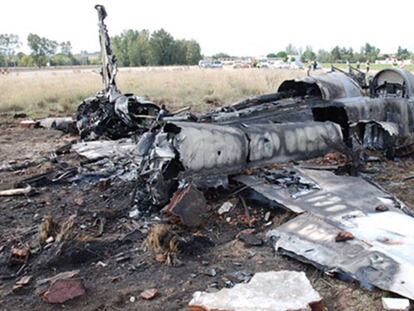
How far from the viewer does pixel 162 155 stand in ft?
19.0

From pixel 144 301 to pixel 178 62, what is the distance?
63869mm

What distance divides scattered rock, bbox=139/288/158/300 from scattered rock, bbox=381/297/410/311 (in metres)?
1.91

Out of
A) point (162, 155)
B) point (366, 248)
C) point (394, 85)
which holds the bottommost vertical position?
point (366, 248)

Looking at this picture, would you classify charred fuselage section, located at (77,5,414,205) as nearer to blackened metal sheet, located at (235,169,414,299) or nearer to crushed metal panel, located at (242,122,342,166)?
crushed metal panel, located at (242,122,342,166)

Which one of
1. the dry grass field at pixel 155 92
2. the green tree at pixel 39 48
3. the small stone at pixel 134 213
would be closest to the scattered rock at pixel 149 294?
the small stone at pixel 134 213

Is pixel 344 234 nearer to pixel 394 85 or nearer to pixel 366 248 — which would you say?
pixel 366 248

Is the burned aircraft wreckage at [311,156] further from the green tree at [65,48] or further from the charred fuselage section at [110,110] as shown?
the green tree at [65,48]

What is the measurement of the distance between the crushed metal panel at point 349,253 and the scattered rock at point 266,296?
38 centimetres

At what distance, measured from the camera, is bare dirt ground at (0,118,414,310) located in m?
3.99

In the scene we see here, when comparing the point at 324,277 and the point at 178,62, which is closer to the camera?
the point at 324,277

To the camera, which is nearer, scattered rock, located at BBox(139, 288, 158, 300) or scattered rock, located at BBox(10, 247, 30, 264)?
scattered rock, located at BBox(139, 288, 158, 300)

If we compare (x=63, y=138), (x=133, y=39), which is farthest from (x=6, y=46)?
(x=63, y=138)

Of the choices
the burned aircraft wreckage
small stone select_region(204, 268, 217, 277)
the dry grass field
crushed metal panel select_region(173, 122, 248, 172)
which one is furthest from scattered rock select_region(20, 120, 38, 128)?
small stone select_region(204, 268, 217, 277)

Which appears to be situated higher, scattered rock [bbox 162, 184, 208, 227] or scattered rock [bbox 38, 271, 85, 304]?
scattered rock [bbox 162, 184, 208, 227]
